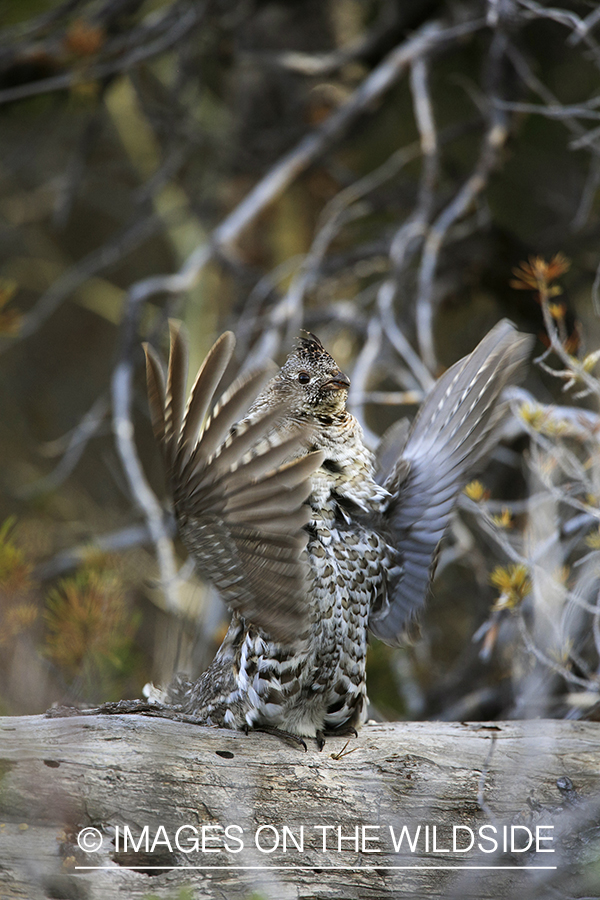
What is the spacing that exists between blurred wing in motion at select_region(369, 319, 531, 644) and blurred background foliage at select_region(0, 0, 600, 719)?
0.74ft

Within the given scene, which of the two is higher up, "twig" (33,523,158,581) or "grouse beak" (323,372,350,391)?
"twig" (33,523,158,581)

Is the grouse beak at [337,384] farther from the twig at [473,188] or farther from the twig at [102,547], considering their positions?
the twig at [102,547]

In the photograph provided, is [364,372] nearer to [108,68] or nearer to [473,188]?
[473,188]

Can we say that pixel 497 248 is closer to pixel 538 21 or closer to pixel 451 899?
pixel 538 21

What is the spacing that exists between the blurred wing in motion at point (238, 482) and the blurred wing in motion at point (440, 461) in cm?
66

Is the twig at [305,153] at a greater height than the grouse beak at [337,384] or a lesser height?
greater

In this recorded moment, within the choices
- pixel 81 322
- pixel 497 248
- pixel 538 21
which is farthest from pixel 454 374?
pixel 81 322

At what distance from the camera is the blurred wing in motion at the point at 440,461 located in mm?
2348

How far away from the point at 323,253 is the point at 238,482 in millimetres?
3135

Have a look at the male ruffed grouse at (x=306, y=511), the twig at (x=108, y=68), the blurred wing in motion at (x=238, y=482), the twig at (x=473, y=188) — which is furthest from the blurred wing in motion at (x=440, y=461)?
the twig at (x=108, y=68)

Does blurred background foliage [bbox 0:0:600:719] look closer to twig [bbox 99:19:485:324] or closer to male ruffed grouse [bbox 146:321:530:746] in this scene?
twig [bbox 99:19:485:324]

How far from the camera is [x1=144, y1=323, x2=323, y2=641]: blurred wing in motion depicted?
1770mm

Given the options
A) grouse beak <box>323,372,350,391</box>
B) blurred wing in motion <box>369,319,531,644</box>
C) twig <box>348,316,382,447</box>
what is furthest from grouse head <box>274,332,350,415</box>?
twig <box>348,316,382,447</box>

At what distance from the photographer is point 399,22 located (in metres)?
4.44
